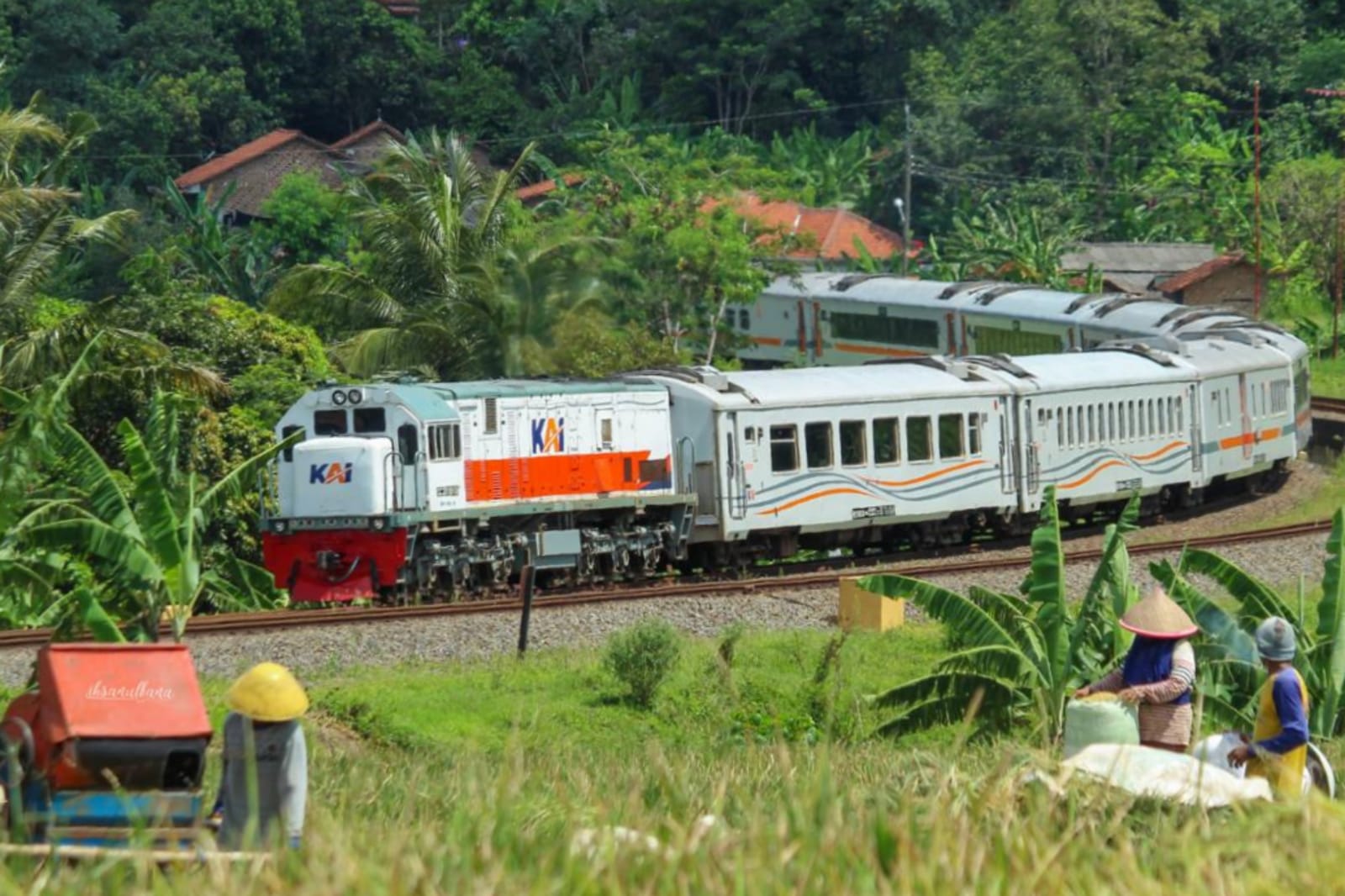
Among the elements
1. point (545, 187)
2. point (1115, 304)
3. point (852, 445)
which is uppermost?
point (545, 187)

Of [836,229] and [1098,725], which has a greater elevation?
[836,229]

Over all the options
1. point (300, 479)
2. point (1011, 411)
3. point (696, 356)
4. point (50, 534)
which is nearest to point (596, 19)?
point (696, 356)

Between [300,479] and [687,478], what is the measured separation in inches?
198

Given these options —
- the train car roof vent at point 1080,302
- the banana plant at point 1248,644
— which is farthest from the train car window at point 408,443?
the train car roof vent at point 1080,302

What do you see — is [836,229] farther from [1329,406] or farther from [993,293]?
[1329,406]

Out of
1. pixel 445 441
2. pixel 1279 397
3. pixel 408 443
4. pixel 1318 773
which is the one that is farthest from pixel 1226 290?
pixel 1318 773

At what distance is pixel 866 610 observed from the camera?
68.8 ft

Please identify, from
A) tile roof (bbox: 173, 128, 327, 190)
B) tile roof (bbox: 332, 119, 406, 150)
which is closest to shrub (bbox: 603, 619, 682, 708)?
tile roof (bbox: 173, 128, 327, 190)

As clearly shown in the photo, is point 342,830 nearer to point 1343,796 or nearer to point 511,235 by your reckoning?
point 1343,796

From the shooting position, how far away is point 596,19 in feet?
255

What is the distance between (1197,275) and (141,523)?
39107 mm

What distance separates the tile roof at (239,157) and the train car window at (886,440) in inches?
1857

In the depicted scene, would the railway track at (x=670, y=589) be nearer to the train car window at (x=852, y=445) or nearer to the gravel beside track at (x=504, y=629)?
the gravel beside track at (x=504, y=629)

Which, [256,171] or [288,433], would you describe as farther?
[256,171]
